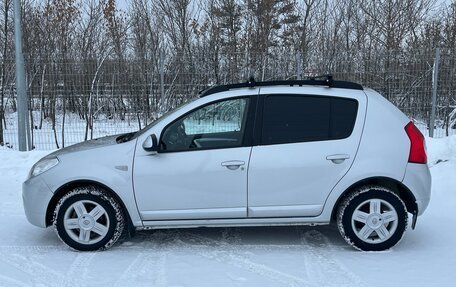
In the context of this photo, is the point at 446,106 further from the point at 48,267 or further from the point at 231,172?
the point at 48,267

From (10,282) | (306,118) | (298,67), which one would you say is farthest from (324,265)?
(298,67)

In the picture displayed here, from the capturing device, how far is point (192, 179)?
441cm

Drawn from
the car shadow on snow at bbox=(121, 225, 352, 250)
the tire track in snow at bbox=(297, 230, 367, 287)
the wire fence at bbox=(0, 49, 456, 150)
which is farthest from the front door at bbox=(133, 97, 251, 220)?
the wire fence at bbox=(0, 49, 456, 150)

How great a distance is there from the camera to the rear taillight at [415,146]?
441 centimetres

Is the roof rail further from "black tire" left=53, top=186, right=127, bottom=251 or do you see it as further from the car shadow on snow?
the car shadow on snow

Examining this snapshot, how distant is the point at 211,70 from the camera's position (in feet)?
34.6

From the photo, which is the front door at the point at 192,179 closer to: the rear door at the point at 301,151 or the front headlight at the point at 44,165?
the rear door at the point at 301,151

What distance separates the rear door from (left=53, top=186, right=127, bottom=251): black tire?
4.44ft

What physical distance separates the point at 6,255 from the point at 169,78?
6.54m

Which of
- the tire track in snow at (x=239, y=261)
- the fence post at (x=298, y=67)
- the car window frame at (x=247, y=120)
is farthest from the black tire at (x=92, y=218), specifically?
the fence post at (x=298, y=67)

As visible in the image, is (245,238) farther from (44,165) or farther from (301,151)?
(44,165)

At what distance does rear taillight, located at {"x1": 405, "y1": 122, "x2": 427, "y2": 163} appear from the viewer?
14.5 feet

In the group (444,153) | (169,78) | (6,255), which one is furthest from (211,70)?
(6,255)

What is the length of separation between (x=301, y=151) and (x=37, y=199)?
269 cm
